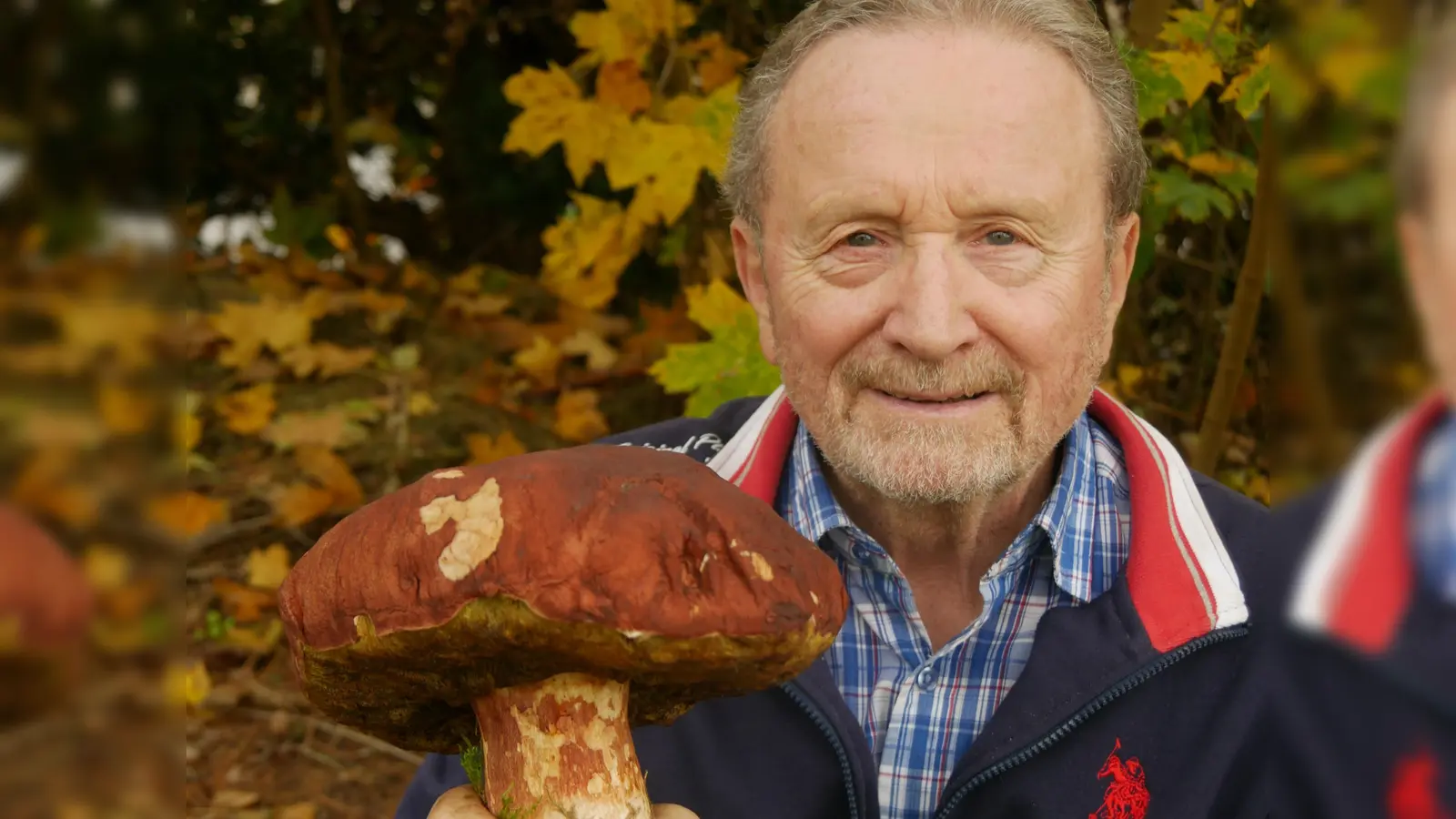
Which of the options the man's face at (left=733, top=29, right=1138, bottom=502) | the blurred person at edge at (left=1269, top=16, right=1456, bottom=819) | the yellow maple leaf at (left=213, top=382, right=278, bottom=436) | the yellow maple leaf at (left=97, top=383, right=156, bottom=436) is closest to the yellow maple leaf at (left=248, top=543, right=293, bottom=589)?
the yellow maple leaf at (left=213, top=382, right=278, bottom=436)

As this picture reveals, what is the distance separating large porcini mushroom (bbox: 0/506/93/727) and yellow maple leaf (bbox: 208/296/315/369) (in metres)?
2.45

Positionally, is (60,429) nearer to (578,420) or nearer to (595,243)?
(595,243)

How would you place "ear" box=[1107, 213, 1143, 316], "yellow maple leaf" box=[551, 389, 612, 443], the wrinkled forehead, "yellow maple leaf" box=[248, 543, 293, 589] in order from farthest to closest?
"yellow maple leaf" box=[551, 389, 612, 443] → "yellow maple leaf" box=[248, 543, 293, 589] → "ear" box=[1107, 213, 1143, 316] → the wrinkled forehead

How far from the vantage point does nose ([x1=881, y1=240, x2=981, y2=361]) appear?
114 cm

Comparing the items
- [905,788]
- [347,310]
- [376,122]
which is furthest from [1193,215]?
[376,122]

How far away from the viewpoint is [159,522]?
1.80 feet

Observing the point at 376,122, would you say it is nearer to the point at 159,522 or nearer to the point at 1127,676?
the point at 1127,676

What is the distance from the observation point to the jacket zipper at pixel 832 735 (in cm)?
119

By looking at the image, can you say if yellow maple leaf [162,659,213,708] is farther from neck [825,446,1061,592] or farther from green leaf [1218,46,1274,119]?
green leaf [1218,46,1274,119]

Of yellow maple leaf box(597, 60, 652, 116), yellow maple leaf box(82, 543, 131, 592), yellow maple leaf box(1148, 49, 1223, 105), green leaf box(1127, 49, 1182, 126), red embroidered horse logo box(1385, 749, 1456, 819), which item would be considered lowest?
→ yellow maple leaf box(597, 60, 652, 116)

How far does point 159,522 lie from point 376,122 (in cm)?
304

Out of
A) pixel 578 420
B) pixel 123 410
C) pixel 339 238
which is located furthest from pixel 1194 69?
pixel 339 238

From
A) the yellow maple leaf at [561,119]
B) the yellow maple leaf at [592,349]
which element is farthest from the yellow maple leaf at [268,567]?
the yellow maple leaf at [561,119]

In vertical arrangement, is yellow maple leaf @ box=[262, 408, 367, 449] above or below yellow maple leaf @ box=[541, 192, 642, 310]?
below
